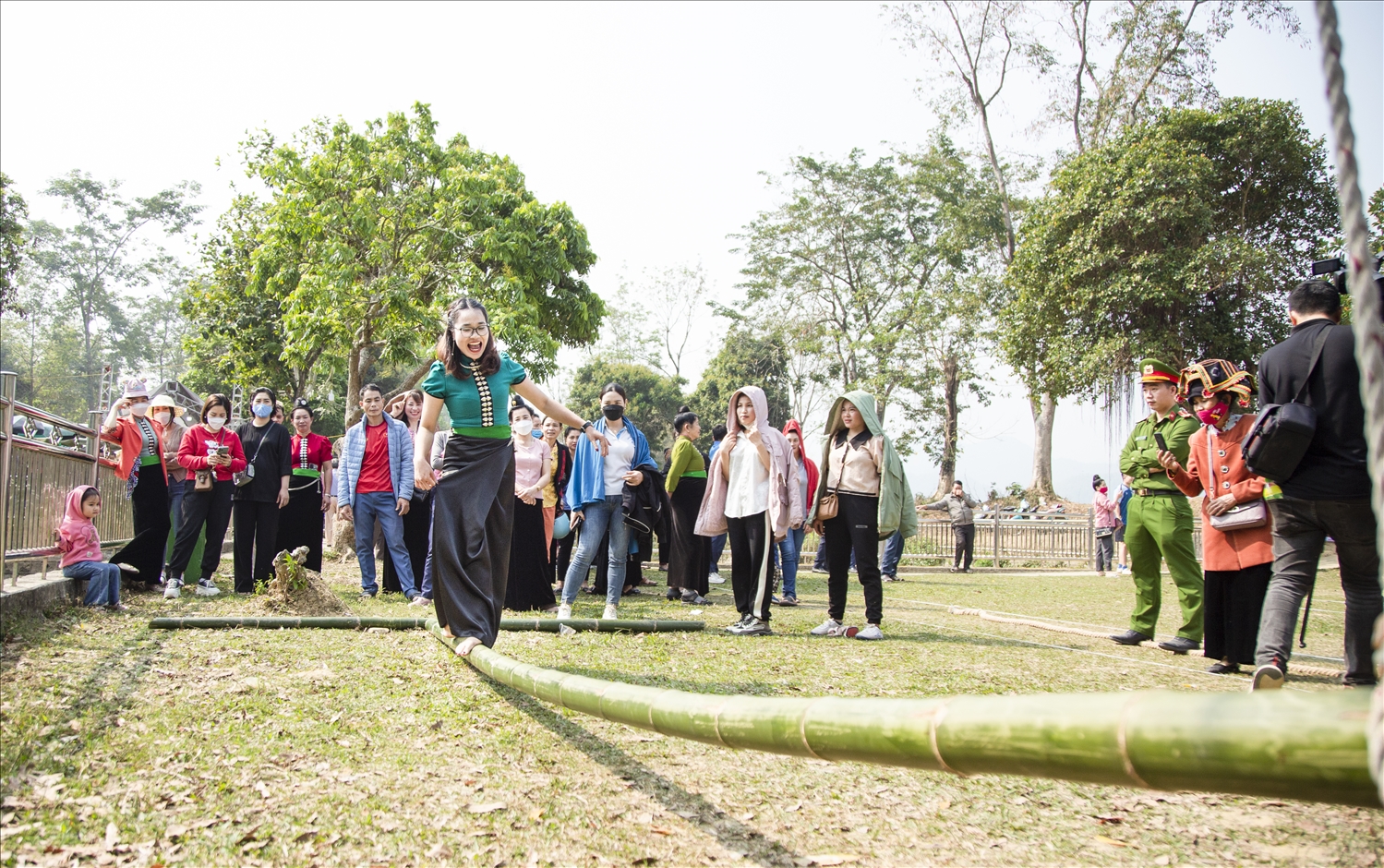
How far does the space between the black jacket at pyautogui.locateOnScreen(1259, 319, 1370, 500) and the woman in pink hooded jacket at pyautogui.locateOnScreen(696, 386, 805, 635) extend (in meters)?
3.49

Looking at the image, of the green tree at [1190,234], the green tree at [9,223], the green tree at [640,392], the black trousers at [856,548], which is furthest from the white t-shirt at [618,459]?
the green tree at [640,392]

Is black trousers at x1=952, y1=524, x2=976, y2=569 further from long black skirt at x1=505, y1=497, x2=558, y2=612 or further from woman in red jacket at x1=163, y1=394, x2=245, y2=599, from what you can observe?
woman in red jacket at x1=163, y1=394, x2=245, y2=599

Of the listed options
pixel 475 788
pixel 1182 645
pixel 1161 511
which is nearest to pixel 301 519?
pixel 475 788

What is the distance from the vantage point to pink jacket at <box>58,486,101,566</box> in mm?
7094

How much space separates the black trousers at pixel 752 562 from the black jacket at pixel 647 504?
1.61 meters

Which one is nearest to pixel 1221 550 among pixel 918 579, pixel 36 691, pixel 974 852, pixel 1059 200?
pixel 974 852

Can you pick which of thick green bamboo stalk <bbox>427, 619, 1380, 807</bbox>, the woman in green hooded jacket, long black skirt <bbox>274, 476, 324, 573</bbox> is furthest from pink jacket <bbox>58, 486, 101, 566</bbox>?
thick green bamboo stalk <bbox>427, 619, 1380, 807</bbox>

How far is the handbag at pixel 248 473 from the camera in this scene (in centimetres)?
863

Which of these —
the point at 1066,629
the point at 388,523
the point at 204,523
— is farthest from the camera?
the point at 204,523

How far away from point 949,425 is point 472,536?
3477 cm

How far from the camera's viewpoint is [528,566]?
8.12 m

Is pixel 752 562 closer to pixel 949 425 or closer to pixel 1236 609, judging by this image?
pixel 1236 609

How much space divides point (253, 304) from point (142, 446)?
19105mm

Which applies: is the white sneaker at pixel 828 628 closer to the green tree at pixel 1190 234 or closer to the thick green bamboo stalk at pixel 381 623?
the thick green bamboo stalk at pixel 381 623
